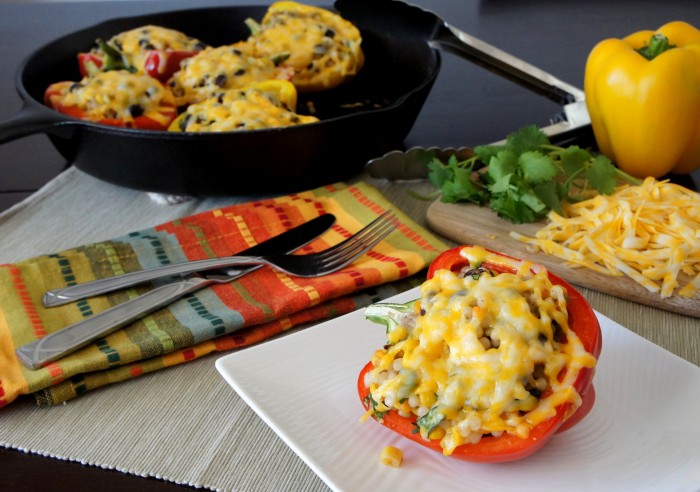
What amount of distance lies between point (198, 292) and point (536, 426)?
789 millimetres

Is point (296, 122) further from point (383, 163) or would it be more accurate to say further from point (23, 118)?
point (23, 118)

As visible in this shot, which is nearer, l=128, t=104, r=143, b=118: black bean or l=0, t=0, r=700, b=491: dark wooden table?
l=0, t=0, r=700, b=491: dark wooden table

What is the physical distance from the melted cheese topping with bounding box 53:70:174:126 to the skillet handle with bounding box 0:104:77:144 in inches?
7.6

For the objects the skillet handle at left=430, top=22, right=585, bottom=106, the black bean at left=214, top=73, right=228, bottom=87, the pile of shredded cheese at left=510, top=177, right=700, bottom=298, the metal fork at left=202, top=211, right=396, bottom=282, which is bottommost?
the metal fork at left=202, top=211, right=396, bottom=282

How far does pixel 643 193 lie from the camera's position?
179cm

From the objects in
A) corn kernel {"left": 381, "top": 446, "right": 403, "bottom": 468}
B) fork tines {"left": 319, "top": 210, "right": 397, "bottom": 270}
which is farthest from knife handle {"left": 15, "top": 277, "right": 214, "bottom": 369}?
corn kernel {"left": 381, "top": 446, "right": 403, "bottom": 468}

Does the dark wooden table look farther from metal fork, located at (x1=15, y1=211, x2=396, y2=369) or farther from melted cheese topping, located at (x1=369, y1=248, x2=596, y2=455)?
melted cheese topping, located at (x1=369, y1=248, x2=596, y2=455)

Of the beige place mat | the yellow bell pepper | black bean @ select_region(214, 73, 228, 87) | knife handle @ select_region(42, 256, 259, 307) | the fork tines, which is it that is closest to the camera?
the beige place mat

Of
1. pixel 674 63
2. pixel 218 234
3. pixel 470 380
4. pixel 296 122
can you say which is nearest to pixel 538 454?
pixel 470 380

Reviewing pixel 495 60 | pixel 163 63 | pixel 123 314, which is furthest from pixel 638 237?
pixel 163 63

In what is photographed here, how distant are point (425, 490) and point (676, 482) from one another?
33 centimetres

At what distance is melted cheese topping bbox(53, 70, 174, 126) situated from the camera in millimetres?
2074

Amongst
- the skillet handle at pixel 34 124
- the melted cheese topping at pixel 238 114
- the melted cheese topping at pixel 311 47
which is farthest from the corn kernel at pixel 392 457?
the melted cheese topping at pixel 311 47

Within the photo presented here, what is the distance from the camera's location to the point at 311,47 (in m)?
2.41
